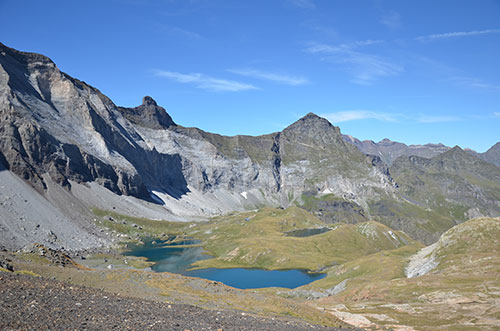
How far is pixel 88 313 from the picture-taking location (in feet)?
88.4

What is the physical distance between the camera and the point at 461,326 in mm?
54719

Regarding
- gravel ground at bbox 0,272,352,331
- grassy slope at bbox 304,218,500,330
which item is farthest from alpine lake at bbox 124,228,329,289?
gravel ground at bbox 0,272,352,331

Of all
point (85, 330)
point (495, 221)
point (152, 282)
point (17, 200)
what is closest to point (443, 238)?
point (495, 221)

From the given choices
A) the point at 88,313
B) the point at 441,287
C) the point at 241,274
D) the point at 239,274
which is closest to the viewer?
the point at 88,313

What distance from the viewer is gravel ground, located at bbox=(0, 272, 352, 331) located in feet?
78.4

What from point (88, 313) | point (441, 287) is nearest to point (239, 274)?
point (441, 287)

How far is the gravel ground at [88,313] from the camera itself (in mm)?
23891

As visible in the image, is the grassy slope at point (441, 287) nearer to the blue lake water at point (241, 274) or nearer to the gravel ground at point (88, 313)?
the blue lake water at point (241, 274)

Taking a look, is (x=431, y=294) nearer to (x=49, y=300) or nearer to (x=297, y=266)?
(x=49, y=300)

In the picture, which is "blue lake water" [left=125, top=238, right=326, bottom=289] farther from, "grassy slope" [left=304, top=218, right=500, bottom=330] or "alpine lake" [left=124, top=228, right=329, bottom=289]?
"grassy slope" [left=304, top=218, right=500, bottom=330]

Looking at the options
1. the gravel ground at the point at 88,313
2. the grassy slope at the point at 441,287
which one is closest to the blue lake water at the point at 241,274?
the grassy slope at the point at 441,287

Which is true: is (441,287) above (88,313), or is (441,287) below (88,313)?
below

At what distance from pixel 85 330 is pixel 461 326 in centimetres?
5773

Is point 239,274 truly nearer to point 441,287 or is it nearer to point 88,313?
point 441,287
